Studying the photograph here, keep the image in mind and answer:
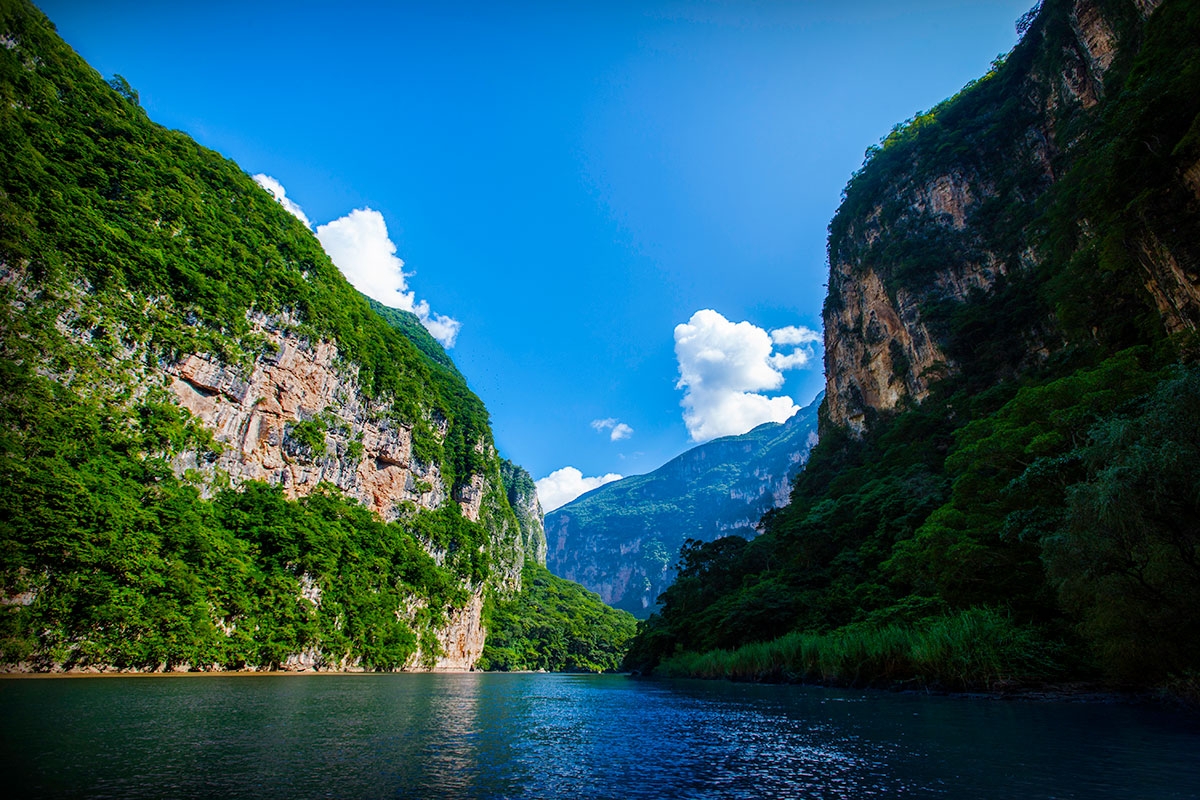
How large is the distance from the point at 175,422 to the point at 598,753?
4292 cm

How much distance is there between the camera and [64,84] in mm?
42781

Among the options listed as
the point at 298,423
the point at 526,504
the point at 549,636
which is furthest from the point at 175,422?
the point at 526,504

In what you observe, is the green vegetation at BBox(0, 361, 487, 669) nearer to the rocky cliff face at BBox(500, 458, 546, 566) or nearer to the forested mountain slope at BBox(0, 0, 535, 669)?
the forested mountain slope at BBox(0, 0, 535, 669)

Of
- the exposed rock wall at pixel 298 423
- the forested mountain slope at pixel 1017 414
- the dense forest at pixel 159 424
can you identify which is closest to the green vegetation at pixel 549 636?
the dense forest at pixel 159 424

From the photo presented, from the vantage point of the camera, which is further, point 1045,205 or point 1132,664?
point 1045,205

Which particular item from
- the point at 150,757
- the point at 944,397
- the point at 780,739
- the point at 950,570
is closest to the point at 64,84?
the point at 150,757

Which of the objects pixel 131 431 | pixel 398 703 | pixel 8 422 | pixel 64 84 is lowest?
pixel 398 703

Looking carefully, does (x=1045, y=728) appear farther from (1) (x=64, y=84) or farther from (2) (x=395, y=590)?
(1) (x=64, y=84)

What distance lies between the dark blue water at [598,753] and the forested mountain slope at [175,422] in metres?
20.3

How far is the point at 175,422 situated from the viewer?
37.7m

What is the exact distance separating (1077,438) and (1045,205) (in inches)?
1289

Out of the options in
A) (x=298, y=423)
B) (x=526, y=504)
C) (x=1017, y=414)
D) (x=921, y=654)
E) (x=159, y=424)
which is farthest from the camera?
(x=526, y=504)

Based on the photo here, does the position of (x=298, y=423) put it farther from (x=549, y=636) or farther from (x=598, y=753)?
(x=549, y=636)

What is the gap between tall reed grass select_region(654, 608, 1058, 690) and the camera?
1426 cm
